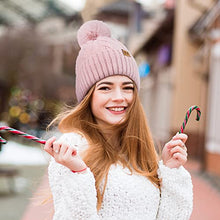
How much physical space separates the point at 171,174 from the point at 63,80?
28215 mm

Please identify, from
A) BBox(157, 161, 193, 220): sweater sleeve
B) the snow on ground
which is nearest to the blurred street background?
the snow on ground

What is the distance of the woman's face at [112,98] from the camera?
6.89 ft

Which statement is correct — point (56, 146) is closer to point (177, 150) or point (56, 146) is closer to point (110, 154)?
point (110, 154)

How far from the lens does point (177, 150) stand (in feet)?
6.57

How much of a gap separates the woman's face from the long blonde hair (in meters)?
0.04

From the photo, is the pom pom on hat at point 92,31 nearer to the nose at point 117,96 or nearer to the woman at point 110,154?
the woman at point 110,154

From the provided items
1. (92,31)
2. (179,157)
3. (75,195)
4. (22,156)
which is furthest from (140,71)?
(75,195)

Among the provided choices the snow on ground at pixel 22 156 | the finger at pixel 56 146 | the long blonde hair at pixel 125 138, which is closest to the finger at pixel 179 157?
the long blonde hair at pixel 125 138

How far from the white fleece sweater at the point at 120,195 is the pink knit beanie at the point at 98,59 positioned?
0.31 m

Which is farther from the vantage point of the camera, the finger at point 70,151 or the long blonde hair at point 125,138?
the long blonde hair at point 125,138

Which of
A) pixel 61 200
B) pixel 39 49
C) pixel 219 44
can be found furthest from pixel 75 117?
pixel 39 49

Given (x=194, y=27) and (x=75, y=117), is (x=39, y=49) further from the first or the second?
(x=75, y=117)

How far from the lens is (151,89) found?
72.4 ft

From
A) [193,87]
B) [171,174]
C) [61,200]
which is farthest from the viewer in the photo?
[193,87]
